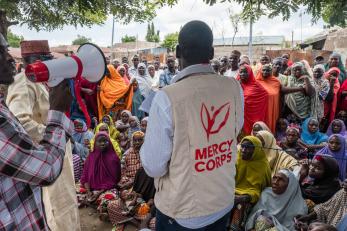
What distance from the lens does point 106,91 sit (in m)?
6.77

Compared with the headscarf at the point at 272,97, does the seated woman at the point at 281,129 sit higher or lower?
lower

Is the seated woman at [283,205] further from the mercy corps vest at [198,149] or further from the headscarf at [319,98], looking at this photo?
the headscarf at [319,98]

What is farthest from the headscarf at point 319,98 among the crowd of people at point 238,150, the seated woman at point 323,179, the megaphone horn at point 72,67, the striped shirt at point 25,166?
the striped shirt at point 25,166

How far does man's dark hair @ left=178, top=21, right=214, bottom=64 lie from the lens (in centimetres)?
150

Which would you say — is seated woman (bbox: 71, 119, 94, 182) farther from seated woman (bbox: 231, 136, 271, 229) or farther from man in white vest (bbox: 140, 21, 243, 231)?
man in white vest (bbox: 140, 21, 243, 231)

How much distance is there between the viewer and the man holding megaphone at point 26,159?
1.05 metres

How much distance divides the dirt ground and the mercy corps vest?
2.60m

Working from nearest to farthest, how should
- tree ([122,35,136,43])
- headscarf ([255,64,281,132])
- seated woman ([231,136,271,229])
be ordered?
seated woman ([231,136,271,229])
headscarf ([255,64,281,132])
tree ([122,35,136,43])

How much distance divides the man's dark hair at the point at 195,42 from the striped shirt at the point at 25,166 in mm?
630

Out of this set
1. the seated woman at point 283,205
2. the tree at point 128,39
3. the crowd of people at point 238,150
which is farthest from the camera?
the tree at point 128,39

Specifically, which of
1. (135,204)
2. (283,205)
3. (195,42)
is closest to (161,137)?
(195,42)

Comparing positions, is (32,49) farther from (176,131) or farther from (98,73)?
(176,131)

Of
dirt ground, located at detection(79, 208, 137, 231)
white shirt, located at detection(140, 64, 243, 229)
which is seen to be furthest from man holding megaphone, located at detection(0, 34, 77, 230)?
dirt ground, located at detection(79, 208, 137, 231)

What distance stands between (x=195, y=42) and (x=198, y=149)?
489 mm
